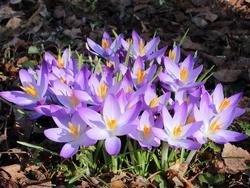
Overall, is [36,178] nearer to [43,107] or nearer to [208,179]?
[43,107]

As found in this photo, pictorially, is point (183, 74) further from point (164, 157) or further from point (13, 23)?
point (13, 23)

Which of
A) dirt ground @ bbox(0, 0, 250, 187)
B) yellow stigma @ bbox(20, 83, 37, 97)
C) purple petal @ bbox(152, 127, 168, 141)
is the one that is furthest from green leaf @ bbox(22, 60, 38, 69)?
purple petal @ bbox(152, 127, 168, 141)

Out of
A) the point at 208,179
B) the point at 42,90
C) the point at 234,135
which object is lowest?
the point at 208,179

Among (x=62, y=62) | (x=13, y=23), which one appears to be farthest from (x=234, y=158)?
(x=13, y=23)

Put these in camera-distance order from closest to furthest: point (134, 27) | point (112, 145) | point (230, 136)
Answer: point (112, 145) → point (230, 136) → point (134, 27)

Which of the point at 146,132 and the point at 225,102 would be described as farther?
the point at 225,102

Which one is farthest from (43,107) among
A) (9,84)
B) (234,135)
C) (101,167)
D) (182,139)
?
(9,84)

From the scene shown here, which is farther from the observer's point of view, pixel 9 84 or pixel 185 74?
pixel 9 84

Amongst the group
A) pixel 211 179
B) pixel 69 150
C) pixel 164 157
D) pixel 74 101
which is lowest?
pixel 211 179
